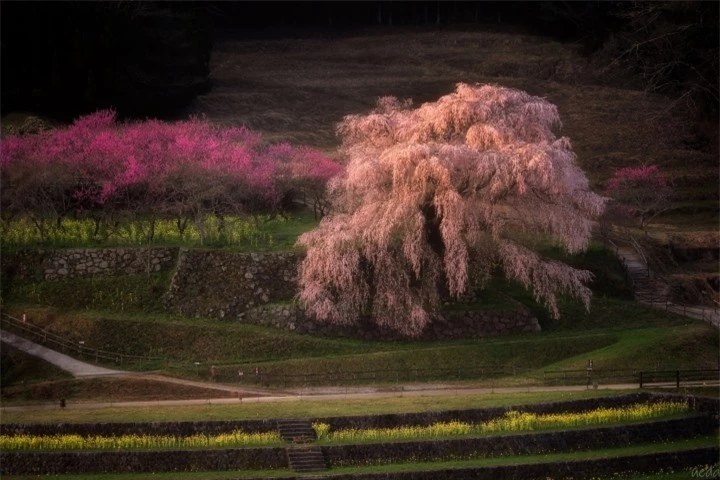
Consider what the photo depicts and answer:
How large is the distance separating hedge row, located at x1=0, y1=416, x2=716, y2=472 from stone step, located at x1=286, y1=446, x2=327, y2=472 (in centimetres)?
27

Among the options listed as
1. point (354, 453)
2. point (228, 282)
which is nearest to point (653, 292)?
point (228, 282)

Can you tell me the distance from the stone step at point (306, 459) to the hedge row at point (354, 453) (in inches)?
10.5

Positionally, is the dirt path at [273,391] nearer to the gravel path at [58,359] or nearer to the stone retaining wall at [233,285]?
the gravel path at [58,359]

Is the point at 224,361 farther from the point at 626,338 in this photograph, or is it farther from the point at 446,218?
the point at 626,338

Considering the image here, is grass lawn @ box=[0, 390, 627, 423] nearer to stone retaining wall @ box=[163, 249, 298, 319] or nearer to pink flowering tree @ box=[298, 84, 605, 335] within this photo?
pink flowering tree @ box=[298, 84, 605, 335]

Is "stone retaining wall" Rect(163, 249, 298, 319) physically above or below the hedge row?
above

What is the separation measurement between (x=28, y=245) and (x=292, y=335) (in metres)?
13.7

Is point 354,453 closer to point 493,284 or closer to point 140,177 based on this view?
point 493,284

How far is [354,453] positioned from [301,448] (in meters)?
1.82

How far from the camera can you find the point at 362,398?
5575 cm

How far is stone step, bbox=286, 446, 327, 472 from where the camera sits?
4726 cm

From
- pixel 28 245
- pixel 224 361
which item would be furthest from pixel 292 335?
pixel 28 245

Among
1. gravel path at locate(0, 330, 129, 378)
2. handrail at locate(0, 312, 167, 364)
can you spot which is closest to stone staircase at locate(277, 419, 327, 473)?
→ gravel path at locate(0, 330, 129, 378)

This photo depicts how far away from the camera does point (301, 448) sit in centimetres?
4819
